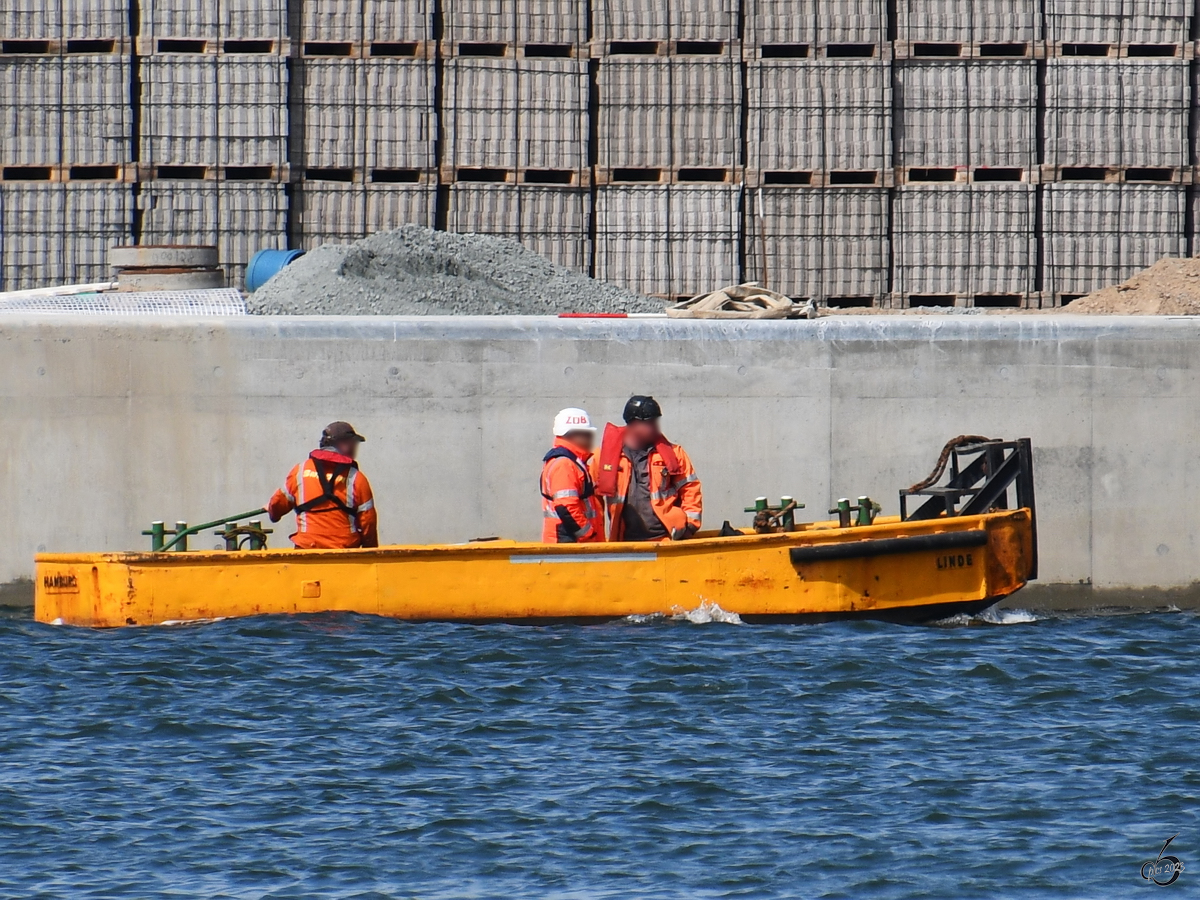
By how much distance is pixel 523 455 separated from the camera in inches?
487

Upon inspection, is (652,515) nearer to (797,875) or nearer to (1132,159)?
(797,875)

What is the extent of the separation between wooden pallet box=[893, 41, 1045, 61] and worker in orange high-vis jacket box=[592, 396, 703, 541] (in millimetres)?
5842

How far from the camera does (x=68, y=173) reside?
1525 cm

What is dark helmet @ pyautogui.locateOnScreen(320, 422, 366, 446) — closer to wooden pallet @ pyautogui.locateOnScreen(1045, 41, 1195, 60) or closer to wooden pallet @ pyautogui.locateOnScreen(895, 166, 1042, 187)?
wooden pallet @ pyautogui.locateOnScreen(895, 166, 1042, 187)

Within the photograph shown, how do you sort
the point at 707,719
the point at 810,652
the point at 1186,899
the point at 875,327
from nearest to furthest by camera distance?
the point at 1186,899 → the point at 707,719 → the point at 810,652 → the point at 875,327

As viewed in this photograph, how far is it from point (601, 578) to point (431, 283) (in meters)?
3.79

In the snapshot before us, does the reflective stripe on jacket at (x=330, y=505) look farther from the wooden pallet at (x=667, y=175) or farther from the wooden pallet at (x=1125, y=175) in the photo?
the wooden pallet at (x=1125, y=175)

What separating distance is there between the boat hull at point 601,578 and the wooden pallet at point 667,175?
5272 millimetres

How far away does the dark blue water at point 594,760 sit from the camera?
23.0 ft

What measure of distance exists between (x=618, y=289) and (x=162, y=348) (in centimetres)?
407

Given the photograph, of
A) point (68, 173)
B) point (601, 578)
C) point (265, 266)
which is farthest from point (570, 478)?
point (68, 173)

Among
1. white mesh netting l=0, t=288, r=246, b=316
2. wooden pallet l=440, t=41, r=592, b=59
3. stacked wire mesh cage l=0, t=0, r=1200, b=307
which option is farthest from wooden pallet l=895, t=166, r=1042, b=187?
white mesh netting l=0, t=288, r=246, b=316

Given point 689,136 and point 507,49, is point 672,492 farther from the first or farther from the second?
point 507,49

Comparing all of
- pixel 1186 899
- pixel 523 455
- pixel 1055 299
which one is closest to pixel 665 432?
pixel 523 455
